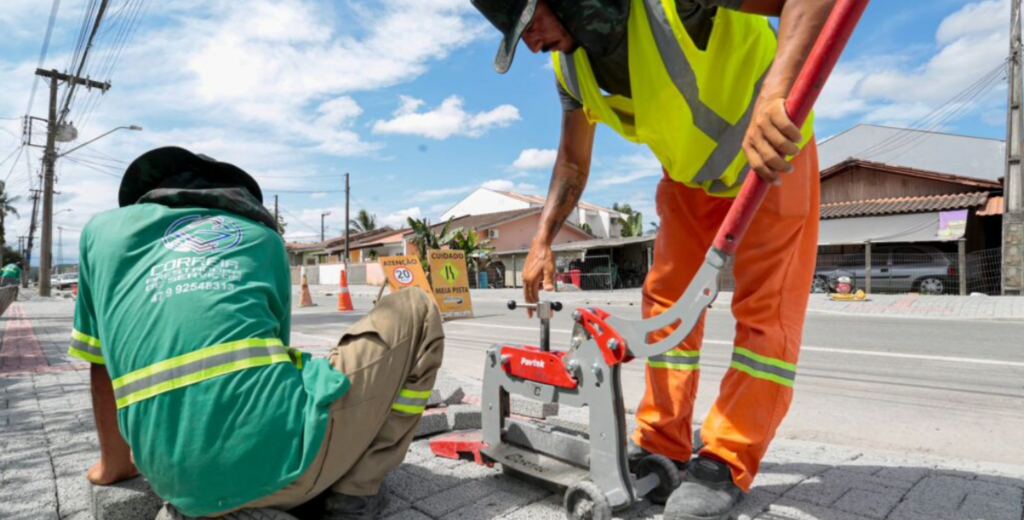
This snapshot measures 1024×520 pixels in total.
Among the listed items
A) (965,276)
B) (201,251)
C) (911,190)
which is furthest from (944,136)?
(201,251)

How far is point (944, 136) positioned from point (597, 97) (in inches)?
1655

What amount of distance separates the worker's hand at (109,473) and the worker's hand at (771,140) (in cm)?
231

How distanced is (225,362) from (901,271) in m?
21.1

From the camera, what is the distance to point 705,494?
1.84 metres

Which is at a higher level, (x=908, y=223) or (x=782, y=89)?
Answer: (x=908, y=223)

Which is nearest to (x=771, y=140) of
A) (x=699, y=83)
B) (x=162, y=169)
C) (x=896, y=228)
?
(x=699, y=83)

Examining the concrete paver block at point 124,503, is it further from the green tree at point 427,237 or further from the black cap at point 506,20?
the green tree at point 427,237

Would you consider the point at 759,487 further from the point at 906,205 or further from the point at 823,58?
the point at 906,205

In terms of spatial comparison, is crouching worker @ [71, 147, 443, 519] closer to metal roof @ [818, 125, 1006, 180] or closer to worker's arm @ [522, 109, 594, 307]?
worker's arm @ [522, 109, 594, 307]

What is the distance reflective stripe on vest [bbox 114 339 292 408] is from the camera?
4.88 feet

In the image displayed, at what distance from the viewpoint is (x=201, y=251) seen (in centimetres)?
164

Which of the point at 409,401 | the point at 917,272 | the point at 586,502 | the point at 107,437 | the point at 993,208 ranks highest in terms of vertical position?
the point at 993,208

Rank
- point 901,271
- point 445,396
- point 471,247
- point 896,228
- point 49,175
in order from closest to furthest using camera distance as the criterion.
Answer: point 445,396 → point 901,271 → point 896,228 → point 49,175 → point 471,247

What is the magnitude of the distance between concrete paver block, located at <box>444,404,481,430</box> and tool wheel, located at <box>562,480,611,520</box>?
4.36 feet
